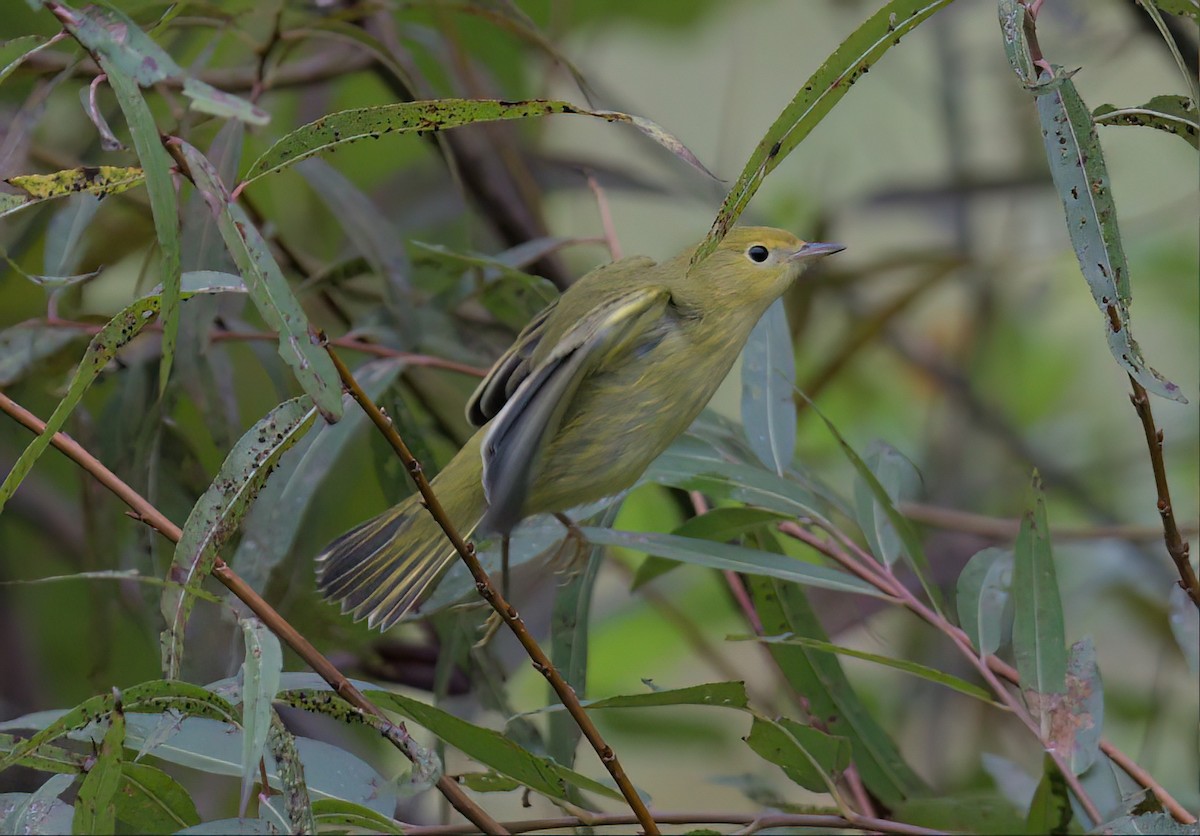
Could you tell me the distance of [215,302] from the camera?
1439 millimetres

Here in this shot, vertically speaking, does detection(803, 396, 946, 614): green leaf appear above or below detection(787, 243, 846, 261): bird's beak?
below

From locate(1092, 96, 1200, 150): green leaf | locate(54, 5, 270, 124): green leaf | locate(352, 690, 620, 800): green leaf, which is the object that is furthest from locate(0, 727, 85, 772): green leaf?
locate(1092, 96, 1200, 150): green leaf

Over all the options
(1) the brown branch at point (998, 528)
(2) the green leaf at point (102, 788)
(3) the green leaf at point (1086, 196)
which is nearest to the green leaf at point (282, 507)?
(2) the green leaf at point (102, 788)

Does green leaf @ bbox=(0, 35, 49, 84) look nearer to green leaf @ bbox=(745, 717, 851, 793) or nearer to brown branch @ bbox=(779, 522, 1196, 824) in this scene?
green leaf @ bbox=(745, 717, 851, 793)

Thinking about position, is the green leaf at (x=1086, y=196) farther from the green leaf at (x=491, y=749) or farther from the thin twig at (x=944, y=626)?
the green leaf at (x=491, y=749)

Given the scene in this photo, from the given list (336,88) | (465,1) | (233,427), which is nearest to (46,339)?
(233,427)

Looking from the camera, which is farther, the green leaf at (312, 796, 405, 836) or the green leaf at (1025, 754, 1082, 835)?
the green leaf at (1025, 754, 1082, 835)

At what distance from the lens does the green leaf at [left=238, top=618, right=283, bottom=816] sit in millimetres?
720

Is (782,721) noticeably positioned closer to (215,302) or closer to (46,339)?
(215,302)

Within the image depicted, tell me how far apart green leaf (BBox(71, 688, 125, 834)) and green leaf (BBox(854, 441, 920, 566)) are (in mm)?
802

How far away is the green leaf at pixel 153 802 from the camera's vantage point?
0.95 meters

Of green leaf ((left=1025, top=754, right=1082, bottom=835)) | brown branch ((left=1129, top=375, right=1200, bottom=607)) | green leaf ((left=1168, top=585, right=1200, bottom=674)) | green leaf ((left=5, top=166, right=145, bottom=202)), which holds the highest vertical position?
green leaf ((left=5, top=166, right=145, bottom=202))

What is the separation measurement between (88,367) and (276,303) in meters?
0.21

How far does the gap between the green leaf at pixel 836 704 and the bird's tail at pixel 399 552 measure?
35 centimetres
